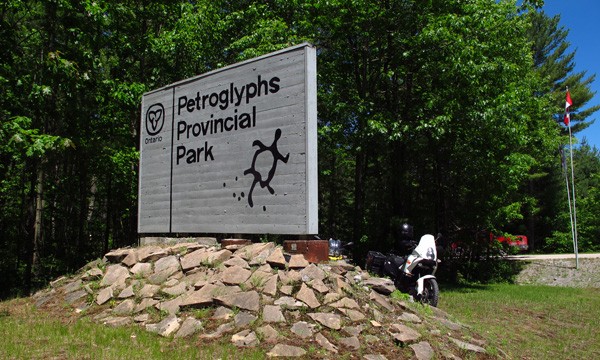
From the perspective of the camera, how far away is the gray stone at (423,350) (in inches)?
222

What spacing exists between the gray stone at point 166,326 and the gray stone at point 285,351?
149 cm

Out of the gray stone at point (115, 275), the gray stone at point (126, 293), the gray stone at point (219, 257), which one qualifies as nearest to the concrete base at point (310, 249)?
the gray stone at point (219, 257)

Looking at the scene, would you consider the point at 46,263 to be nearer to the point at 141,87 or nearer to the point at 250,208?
the point at 141,87

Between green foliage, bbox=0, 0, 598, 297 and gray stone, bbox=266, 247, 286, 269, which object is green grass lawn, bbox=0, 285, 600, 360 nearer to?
gray stone, bbox=266, 247, 286, 269

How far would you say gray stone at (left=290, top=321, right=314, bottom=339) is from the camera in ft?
18.9

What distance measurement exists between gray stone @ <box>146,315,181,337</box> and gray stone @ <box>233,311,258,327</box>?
756 millimetres

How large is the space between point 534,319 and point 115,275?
26.3ft

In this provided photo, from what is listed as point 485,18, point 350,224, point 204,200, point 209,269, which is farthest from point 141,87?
point 350,224

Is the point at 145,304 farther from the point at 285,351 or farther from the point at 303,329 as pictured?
the point at 285,351

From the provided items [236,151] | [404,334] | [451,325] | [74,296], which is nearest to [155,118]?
[236,151]

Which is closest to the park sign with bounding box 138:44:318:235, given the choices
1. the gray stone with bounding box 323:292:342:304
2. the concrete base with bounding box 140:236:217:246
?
the concrete base with bounding box 140:236:217:246

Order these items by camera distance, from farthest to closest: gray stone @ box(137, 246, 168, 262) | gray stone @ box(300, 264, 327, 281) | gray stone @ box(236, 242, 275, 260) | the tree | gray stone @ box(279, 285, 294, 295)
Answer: the tree
gray stone @ box(137, 246, 168, 262)
gray stone @ box(236, 242, 275, 260)
gray stone @ box(300, 264, 327, 281)
gray stone @ box(279, 285, 294, 295)

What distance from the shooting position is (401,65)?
55.4 feet

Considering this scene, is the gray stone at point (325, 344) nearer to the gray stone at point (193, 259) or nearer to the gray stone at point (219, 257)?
the gray stone at point (219, 257)
